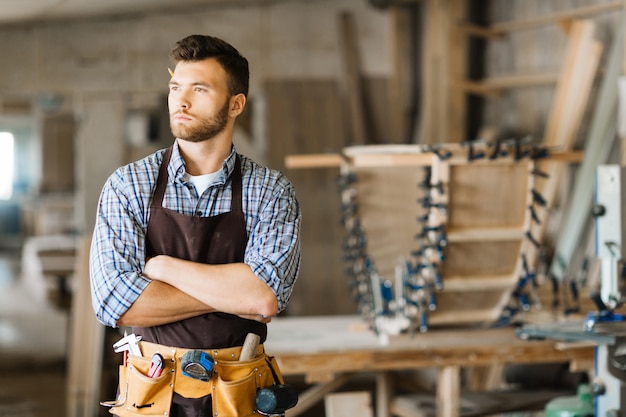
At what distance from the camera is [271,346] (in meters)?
4.06

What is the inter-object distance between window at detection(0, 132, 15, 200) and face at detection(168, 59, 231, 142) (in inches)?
566

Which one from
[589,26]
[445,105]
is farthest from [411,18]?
[589,26]

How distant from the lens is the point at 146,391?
2174 mm

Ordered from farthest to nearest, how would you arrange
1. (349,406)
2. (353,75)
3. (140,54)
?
(140,54) < (353,75) < (349,406)

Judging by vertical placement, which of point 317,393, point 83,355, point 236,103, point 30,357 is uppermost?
point 236,103

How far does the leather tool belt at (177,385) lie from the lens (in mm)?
2184

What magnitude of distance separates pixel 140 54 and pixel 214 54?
596 centimetres

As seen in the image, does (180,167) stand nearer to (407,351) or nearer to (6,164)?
(407,351)

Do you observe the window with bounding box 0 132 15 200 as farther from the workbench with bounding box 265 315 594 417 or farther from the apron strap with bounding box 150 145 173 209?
the apron strap with bounding box 150 145 173 209

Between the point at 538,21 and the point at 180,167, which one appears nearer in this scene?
the point at 180,167

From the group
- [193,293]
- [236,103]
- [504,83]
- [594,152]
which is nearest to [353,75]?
[504,83]

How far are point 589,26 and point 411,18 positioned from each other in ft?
8.20

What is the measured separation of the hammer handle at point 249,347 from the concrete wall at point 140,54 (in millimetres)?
5649

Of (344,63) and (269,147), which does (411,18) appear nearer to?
(344,63)
